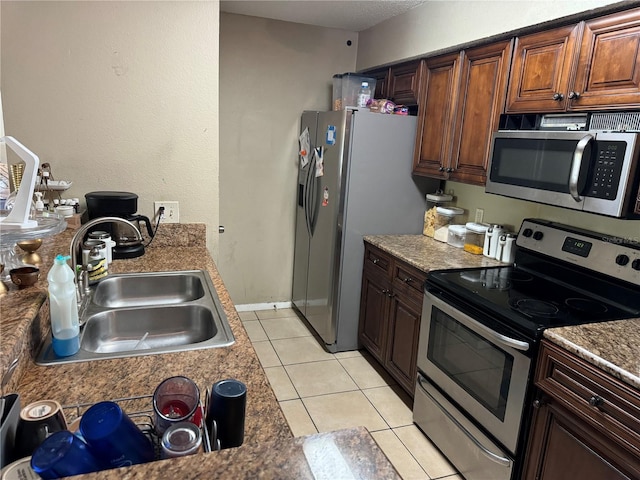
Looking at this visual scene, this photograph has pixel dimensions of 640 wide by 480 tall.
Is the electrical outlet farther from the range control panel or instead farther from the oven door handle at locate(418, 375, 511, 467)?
the range control panel

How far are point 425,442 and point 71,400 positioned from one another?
187 cm

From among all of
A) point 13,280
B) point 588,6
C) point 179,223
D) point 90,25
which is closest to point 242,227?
point 179,223

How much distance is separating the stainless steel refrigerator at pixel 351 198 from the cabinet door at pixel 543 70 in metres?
0.89

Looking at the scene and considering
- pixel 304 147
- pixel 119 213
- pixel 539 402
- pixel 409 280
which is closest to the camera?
pixel 539 402

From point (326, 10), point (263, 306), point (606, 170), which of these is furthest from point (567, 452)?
point (326, 10)

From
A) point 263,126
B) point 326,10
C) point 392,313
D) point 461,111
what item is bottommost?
point 392,313

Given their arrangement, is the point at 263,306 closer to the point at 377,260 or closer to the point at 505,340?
the point at 377,260

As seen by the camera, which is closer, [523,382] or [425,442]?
[523,382]

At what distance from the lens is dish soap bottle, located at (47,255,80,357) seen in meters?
1.14

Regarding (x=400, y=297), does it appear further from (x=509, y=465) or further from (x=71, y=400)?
(x=71, y=400)

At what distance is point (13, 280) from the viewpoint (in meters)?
1.26

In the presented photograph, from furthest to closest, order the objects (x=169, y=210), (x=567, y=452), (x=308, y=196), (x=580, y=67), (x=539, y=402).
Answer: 1. (x=308, y=196)
2. (x=169, y=210)
3. (x=580, y=67)
4. (x=539, y=402)
5. (x=567, y=452)

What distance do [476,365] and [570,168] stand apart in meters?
0.93

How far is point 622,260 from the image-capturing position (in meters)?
1.88
